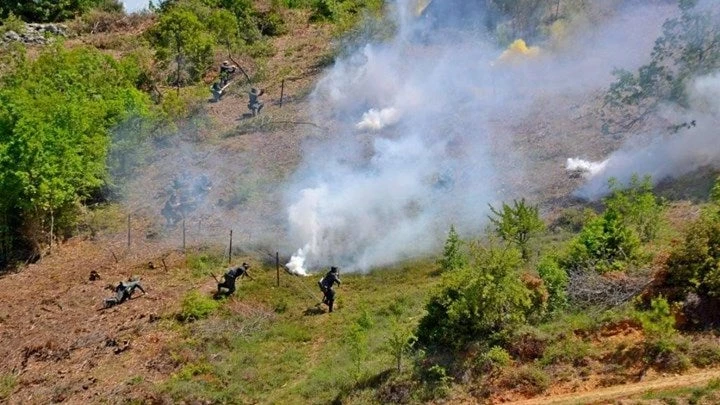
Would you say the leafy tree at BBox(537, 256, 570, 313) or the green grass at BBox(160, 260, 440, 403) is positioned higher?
the leafy tree at BBox(537, 256, 570, 313)

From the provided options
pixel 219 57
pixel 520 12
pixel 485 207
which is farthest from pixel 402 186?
pixel 219 57

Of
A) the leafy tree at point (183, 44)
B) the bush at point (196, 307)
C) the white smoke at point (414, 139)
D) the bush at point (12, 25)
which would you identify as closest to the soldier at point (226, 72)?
the leafy tree at point (183, 44)

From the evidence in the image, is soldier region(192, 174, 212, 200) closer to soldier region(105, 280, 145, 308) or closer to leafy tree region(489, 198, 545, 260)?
soldier region(105, 280, 145, 308)

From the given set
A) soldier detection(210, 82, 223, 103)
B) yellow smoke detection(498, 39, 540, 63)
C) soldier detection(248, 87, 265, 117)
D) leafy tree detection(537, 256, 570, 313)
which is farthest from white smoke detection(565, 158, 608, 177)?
soldier detection(210, 82, 223, 103)

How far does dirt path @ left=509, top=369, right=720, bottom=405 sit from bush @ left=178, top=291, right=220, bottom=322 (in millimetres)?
9674

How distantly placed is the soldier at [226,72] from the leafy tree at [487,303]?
2623cm

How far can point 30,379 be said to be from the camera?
60.1ft

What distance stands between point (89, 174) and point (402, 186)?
40.1ft

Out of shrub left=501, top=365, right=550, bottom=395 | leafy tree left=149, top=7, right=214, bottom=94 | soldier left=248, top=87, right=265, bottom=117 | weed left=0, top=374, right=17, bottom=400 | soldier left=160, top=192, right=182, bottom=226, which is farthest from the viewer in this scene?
leafy tree left=149, top=7, right=214, bottom=94

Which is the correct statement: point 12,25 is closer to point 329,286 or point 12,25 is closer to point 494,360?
point 329,286

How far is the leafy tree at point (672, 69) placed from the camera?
922 inches

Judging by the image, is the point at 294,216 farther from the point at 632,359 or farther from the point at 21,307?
the point at 632,359

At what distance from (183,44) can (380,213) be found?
2097 cm

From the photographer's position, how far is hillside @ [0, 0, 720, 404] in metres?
15.0
